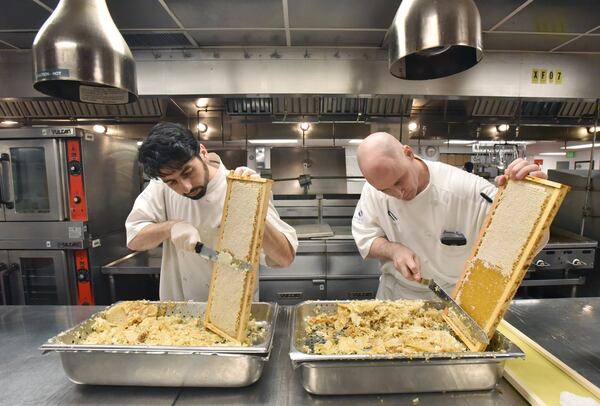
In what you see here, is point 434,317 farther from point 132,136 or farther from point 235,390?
point 132,136

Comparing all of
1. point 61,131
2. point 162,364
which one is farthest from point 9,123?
point 162,364

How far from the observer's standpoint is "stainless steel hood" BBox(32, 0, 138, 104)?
1.14 metres

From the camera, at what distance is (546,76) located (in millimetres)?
3256

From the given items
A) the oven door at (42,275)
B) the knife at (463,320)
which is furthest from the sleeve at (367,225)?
the oven door at (42,275)

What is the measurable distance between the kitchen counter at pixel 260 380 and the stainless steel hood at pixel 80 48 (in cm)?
113

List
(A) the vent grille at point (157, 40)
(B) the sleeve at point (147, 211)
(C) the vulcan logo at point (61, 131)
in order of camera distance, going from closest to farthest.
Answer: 1. (B) the sleeve at point (147, 211)
2. (A) the vent grille at point (157, 40)
3. (C) the vulcan logo at point (61, 131)

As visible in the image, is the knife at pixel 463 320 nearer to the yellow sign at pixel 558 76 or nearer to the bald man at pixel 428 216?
the bald man at pixel 428 216

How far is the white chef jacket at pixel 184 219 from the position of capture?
177 cm

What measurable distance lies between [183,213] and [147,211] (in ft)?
0.66

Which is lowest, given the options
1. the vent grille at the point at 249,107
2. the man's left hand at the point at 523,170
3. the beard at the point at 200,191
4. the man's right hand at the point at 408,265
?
the man's right hand at the point at 408,265

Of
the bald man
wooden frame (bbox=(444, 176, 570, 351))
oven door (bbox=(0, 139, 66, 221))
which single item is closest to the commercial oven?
oven door (bbox=(0, 139, 66, 221))

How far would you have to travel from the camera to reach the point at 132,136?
443cm

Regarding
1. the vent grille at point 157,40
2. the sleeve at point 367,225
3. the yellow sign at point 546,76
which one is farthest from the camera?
the yellow sign at point 546,76

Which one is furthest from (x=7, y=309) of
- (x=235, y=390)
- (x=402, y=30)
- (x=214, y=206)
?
(x=402, y=30)
